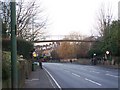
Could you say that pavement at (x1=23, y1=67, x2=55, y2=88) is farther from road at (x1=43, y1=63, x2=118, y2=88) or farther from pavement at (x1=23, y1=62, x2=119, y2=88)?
road at (x1=43, y1=63, x2=118, y2=88)

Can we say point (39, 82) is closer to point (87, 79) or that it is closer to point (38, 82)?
point (38, 82)

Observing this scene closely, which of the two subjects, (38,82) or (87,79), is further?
(87,79)

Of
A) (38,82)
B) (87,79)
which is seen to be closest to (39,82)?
(38,82)

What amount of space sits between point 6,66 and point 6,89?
4.97ft

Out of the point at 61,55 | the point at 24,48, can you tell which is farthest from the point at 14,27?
the point at 61,55

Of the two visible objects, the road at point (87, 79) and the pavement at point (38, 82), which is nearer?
the pavement at point (38, 82)

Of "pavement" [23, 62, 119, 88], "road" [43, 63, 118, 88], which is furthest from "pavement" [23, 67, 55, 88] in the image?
"road" [43, 63, 118, 88]

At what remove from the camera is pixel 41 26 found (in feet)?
151

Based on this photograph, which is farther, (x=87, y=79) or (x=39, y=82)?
(x=87, y=79)

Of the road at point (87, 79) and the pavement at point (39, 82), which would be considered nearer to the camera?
the pavement at point (39, 82)

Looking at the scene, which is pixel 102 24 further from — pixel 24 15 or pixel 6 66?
pixel 6 66

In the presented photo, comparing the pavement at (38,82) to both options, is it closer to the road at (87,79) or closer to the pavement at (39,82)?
the pavement at (39,82)

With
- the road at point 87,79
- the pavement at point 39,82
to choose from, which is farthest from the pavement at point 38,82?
the road at point 87,79

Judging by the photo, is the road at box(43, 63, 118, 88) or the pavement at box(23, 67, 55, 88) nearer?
the pavement at box(23, 67, 55, 88)
